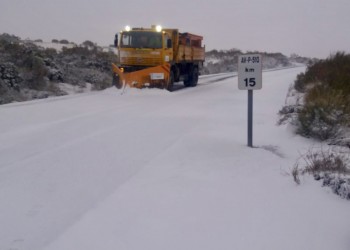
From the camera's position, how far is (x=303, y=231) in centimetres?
394

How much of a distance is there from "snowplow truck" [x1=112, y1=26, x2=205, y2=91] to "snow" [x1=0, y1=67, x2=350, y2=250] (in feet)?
28.7

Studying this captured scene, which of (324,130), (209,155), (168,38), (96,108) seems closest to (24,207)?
(209,155)

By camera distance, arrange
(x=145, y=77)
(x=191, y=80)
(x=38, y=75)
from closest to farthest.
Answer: (x=145, y=77), (x=38, y=75), (x=191, y=80)

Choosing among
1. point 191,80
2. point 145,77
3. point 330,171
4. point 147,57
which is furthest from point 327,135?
point 191,80

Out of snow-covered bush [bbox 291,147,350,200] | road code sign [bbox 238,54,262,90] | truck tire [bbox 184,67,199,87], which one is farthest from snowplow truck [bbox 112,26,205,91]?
snow-covered bush [bbox 291,147,350,200]

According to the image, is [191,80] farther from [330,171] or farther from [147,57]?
[330,171]

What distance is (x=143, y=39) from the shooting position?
60.3 feet

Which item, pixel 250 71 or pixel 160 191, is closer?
pixel 160 191

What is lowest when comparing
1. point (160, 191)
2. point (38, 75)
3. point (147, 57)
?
point (160, 191)

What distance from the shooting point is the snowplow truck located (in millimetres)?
17656

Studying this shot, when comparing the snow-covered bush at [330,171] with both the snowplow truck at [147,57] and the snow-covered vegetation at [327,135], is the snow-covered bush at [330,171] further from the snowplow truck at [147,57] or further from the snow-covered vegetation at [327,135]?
the snowplow truck at [147,57]

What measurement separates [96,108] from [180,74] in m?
9.57

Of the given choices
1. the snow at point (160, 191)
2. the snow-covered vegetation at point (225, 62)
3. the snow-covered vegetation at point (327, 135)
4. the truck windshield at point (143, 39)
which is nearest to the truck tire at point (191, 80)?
the truck windshield at point (143, 39)

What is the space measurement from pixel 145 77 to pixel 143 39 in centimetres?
186
